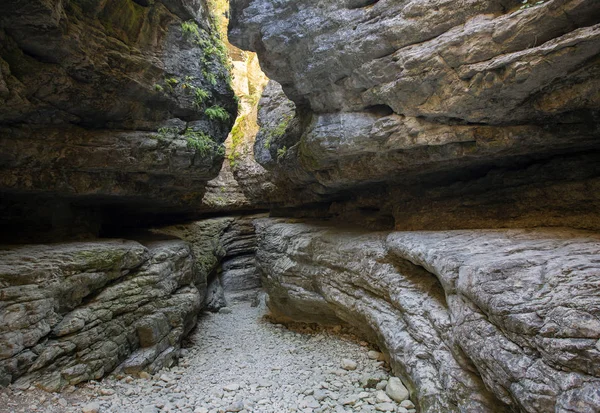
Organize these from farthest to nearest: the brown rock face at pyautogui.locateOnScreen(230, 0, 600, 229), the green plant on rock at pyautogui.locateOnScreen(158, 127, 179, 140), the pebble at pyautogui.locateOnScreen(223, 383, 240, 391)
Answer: the green plant on rock at pyautogui.locateOnScreen(158, 127, 179, 140)
the pebble at pyautogui.locateOnScreen(223, 383, 240, 391)
the brown rock face at pyautogui.locateOnScreen(230, 0, 600, 229)

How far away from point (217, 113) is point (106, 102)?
3.29 metres

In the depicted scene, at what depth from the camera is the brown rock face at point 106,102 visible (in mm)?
6324

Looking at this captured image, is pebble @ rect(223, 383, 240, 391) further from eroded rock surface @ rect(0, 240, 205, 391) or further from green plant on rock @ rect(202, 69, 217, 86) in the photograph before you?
green plant on rock @ rect(202, 69, 217, 86)

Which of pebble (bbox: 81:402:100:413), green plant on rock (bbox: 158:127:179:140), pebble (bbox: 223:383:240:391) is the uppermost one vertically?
green plant on rock (bbox: 158:127:179:140)

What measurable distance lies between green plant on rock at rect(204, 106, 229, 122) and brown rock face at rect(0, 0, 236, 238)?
0.04 m

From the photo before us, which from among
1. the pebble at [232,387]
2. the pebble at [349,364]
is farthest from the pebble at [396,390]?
the pebble at [232,387]

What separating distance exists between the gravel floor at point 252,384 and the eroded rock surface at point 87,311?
0.42m

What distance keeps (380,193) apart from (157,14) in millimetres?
8170

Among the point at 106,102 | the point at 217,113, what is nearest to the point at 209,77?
the point at 217,113

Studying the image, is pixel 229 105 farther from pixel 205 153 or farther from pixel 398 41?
pixel 398 41

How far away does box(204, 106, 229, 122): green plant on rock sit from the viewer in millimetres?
10075

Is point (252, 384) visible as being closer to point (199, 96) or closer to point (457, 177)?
point (457, 177)

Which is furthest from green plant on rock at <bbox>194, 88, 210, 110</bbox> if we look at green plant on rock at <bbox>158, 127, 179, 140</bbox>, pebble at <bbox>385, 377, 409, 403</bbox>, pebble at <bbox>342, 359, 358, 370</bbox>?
pebble at <bbox>385, 377, 409, 403</bbox>

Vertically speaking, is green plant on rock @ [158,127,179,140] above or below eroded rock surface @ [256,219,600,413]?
above
